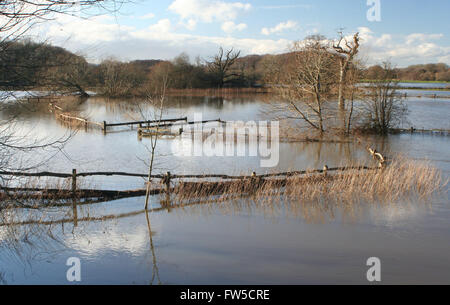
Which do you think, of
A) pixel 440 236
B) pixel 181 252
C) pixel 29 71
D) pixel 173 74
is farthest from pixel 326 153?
pixel 173 74

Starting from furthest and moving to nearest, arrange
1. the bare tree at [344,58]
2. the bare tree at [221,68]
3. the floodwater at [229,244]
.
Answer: the bare tree at [221,68]
the bare tree at [344,58]
the floodwater at [229,244]

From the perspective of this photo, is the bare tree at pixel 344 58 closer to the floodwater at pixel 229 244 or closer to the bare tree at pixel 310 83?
the bare tree at pixel 310 83

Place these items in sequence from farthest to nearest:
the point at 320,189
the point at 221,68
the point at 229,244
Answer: the point at 221,68
the point at 320,189
the point at 229,244

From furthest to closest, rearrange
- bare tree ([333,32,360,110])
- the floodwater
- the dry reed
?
bare tree ([333,32,360,110]) → the dry reed → the floodwater

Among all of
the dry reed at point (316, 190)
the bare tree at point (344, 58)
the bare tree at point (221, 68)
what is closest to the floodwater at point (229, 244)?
the dry reed at point (316, 190)

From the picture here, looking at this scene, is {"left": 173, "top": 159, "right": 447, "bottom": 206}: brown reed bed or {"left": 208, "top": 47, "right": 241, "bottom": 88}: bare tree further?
{"left": 208, "top": 47, "right": 241, "bottom": 88}: bare tree

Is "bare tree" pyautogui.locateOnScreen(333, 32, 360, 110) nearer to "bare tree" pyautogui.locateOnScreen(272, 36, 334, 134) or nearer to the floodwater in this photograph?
"bare tree" pyautogui.locateOnScreen(272, 36, 334, 134)

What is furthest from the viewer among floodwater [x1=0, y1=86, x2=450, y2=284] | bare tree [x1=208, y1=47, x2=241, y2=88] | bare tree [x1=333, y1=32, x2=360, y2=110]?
bare tree [x1=208, y1=47, x2=241, y2=88]

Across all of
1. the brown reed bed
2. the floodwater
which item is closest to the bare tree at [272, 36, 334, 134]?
the brown reed bed

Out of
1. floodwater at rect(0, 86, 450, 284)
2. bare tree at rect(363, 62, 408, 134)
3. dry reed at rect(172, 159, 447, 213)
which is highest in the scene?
bare tree at rect(363, 62, 408, 134)

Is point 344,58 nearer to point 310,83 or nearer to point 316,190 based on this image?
point 310,83

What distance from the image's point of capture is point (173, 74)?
60094 millimetres

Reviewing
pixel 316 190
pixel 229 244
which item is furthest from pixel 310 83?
pixel 229 244
